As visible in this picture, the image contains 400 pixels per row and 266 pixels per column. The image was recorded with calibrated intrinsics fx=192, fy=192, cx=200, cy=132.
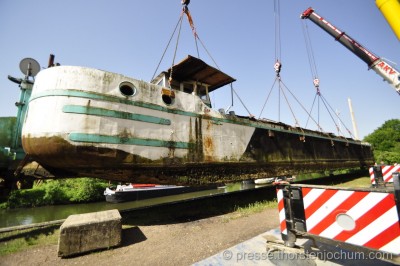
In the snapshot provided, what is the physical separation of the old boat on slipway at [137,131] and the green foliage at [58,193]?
13871 millimetres

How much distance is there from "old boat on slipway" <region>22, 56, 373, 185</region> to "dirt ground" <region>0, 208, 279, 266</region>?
178 cm

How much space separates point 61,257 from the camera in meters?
3.79

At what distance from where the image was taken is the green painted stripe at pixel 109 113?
535 centimetres

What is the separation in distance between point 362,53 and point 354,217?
1507cm

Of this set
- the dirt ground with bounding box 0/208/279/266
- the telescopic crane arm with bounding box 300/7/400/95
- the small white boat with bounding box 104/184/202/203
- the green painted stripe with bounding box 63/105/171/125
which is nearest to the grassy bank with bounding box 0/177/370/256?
the dirt ground with bounding box 0/208/279/266

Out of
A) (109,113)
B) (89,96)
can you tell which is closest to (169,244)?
(109,113)

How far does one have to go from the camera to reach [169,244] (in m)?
4.18

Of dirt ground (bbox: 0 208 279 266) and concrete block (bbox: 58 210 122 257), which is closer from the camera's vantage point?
dirt ground (bbox: 0 208 279 266)

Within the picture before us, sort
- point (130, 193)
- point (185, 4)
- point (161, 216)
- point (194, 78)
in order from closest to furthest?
point (161, 216) → point (185, 4) → point (194, 78) → point (130, 193)

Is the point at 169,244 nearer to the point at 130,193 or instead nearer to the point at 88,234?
the point at 88,234

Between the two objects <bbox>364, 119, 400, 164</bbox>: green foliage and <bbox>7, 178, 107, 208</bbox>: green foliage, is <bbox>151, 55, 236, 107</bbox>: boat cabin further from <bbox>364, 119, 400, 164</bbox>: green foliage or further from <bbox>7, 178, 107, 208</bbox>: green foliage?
<bbox>364, 119, 400, 164</bbox>: green foliage

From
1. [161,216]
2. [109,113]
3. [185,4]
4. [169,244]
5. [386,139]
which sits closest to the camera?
[169,244]

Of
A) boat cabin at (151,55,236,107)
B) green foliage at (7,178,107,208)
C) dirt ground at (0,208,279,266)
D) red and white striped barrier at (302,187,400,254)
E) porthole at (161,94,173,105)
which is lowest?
green foliage at (7,178,107,208)

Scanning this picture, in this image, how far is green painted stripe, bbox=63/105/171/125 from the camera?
5352mm
